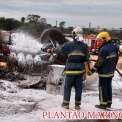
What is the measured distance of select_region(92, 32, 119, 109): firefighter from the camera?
39.9 ft

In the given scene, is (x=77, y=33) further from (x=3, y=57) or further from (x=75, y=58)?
(x=3, y=57)

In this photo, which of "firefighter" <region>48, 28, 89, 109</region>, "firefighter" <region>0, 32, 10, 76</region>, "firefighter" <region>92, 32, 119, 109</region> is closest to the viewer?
"firefighter" <region>48, 28, 89, 109</region>

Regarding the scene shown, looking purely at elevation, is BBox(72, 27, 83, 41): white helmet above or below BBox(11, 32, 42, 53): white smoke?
above

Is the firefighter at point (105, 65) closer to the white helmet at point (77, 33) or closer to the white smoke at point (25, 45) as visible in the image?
the white helmet at point (77, 33)

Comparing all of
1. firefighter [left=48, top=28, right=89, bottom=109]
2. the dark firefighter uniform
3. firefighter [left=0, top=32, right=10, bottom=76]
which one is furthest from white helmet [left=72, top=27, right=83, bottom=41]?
firefighter [left=0, top=32, right=10, bottom=76]

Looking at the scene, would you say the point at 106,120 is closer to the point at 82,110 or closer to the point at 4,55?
the point at 82,110

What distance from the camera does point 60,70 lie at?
48.5 feet

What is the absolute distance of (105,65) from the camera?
12227mm

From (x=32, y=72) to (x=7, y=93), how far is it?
3788 millimetres

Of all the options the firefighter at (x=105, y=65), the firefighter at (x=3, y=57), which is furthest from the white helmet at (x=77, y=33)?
the firefighter at (x=3, y=57)

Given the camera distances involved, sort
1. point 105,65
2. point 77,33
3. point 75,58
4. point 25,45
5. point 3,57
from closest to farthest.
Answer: point 75,58
point 77,33
point 105,65
point 3,57
point 25,45

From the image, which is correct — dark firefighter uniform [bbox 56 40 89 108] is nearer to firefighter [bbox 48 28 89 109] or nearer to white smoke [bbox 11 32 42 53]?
firefighter [bbox 48 28 89 109]

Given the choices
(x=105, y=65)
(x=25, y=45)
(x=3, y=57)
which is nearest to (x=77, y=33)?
(x=105, y=65)

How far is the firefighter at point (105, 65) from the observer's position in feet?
39.9
